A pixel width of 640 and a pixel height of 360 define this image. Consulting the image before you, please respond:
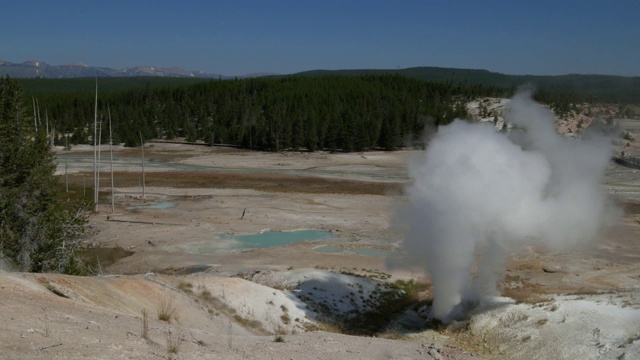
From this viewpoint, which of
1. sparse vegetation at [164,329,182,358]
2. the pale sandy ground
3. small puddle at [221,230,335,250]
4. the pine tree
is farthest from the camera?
small puddle at [221,230,335,250]

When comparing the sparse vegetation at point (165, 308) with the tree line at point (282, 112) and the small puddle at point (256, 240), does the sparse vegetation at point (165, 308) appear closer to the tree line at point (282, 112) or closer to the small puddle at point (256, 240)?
the small puddle at point (256, 240)

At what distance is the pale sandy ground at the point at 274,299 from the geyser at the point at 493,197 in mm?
1603

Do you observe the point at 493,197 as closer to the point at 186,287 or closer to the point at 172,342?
the point at 186,287

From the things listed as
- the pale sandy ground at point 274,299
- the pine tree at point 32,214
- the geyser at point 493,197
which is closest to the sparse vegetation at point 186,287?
the pale sandy ground at point 274,299

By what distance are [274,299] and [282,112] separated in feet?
319

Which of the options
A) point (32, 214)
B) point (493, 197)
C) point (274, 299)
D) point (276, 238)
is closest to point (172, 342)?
point (274, 299)

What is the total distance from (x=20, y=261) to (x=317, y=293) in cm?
1083

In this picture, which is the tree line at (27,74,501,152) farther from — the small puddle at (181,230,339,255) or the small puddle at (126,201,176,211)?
the small puddle at (181,230,339,255)

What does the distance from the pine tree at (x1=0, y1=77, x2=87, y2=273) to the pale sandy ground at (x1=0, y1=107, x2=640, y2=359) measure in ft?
10.3

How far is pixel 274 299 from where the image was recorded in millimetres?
20609

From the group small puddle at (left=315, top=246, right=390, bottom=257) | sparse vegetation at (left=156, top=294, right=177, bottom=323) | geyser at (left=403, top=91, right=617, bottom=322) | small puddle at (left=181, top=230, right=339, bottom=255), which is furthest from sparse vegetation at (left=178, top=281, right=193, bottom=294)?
small puddle at (left=315, top=246, right=390, bottom=257)

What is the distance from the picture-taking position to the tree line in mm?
101938

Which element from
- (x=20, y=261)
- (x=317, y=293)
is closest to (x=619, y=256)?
(x=317, y=293)

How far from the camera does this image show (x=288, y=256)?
32.2 metres
